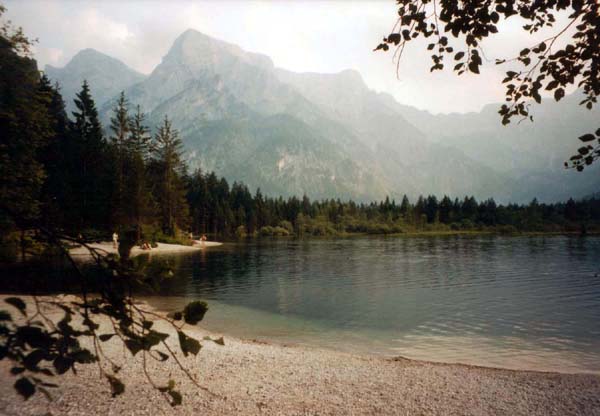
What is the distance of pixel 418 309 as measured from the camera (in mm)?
24703

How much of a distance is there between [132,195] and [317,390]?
197 feet

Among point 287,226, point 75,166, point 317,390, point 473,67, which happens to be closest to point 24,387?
point 473,67

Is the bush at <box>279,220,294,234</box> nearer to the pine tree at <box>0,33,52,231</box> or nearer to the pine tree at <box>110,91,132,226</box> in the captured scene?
the pine tree at <box>110,91,132,226</box>

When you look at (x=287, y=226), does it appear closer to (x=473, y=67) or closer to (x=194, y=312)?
(x=473, y=67)

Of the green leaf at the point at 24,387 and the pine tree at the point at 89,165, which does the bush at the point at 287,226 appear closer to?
the pine tree at the point at 89,165

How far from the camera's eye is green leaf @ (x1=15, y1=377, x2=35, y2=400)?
1753 millimetres

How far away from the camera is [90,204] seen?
52406 millimetres

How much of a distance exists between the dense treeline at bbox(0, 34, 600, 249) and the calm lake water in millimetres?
9195

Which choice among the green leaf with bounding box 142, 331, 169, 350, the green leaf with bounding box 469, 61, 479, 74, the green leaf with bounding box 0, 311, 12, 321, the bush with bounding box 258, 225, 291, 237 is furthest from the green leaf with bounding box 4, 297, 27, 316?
the bush with bounding box 258, 225, 291, 237

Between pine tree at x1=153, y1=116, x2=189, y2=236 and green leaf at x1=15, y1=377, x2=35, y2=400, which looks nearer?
green leaf at x1=15, y1=377, x2=35, y2=400

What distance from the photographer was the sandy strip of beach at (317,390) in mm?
8508

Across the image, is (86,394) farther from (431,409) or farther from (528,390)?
(528,390)

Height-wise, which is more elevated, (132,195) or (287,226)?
(132,195)

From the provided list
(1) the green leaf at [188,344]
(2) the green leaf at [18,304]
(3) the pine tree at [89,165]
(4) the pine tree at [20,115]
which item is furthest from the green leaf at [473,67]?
(3) the pine tree at [89,165]
